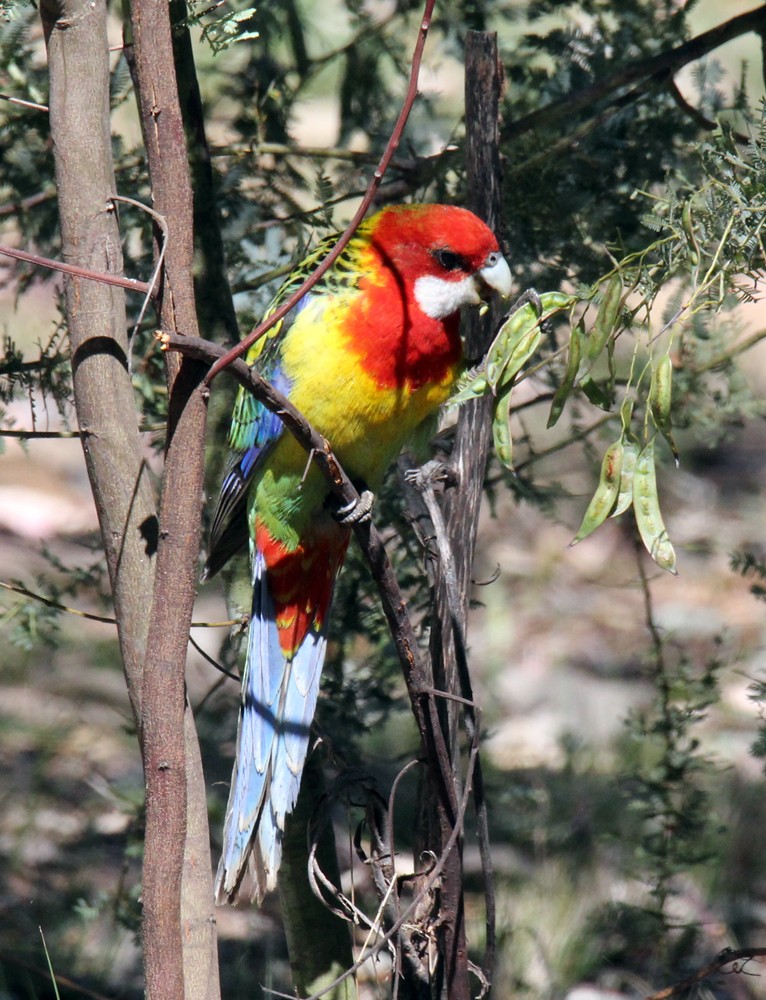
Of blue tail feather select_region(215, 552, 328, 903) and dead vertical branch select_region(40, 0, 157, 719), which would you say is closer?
dead vertical branch select_region(40, 0, 157, 719)

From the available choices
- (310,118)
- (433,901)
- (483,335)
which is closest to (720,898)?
(433,901)

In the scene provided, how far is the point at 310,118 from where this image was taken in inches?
278

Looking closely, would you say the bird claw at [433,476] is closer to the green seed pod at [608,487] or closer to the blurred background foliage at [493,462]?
the blurred background foliage at [493,462]

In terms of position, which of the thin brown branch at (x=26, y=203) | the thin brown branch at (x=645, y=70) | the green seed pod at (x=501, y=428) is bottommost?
the green seed pod at (x=501, y=428)

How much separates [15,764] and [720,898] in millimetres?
2424

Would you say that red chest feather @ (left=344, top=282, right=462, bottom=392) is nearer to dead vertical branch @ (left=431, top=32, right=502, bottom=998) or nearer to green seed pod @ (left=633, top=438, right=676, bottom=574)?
dead vertical branch @ (left=431, top=32, right=502, bottom=998)

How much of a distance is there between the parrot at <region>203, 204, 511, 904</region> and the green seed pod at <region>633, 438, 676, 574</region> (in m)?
0.70

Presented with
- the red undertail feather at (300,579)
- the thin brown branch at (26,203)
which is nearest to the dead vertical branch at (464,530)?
the red undertail feather at (300,579)

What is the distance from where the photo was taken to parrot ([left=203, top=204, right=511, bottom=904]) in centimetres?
230

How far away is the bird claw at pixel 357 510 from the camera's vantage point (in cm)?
214

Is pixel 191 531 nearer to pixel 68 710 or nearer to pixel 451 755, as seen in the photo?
pixel 451 755

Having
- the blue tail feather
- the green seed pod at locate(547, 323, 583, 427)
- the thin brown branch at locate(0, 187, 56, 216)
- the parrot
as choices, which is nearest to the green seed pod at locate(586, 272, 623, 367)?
the green seed pod at locate(547, 323, 583, 427)

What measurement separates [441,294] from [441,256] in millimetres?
81

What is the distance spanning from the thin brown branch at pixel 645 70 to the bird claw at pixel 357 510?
0.99 m
